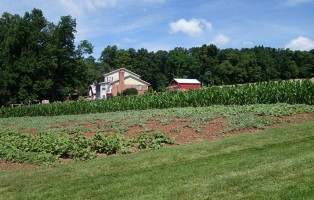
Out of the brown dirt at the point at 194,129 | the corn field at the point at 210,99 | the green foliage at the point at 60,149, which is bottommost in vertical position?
the green foliage at the point at 60,149

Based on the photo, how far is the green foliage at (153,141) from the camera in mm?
7262

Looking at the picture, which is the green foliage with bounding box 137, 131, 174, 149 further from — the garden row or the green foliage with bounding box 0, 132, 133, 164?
the green foliage with bounding box 0, 132, 133, 164

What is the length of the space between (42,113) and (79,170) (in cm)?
2368

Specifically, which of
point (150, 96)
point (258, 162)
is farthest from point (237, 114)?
point (150, 96)

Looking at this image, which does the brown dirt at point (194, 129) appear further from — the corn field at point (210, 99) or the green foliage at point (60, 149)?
the corn field at point (210, 99)

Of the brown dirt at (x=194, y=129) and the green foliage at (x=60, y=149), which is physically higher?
the brown dirt at (x=194, y=129)

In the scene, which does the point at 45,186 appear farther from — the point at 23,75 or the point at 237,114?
the point at 23,75

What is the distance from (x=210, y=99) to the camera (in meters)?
17.4

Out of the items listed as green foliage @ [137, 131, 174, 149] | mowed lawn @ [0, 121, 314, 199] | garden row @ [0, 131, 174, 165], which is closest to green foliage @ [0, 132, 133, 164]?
garden row @ [0, 131, 174, 165]

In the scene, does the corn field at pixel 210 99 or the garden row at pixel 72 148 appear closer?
the garden row at pixel 72 148

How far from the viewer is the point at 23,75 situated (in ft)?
138

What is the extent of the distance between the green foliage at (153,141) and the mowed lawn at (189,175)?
31.8 inches

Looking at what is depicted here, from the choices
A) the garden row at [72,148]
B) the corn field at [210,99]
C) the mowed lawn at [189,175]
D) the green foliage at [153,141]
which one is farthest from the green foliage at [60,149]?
the corn field at [210,99]

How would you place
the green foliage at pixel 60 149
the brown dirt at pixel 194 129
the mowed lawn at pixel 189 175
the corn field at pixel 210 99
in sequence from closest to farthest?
the mowed lawn at pixel 189 175 < the green foliage at pixel 60 149 < the brown dirt at pixel 194 129 < the corn field at pixel 210 99
